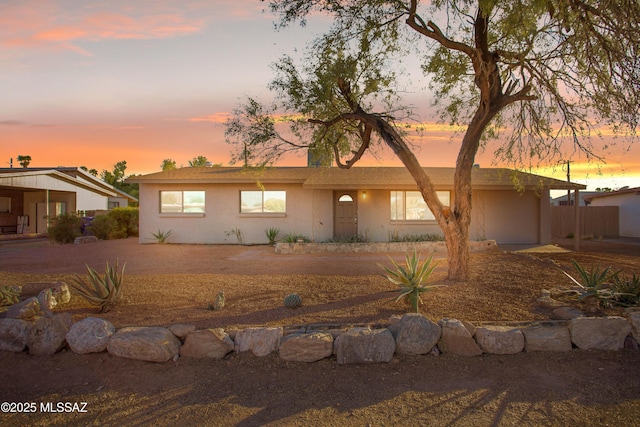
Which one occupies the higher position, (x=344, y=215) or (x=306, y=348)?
(x=344, y=215)

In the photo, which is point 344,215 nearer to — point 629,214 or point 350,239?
point 350,239

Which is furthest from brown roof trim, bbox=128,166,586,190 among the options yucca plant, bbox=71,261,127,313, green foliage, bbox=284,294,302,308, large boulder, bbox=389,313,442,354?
large boulder, bbox=389,313,442,354

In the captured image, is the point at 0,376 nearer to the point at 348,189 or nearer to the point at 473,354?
the point at 473,354

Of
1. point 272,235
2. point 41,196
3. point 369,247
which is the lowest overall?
point 369,247

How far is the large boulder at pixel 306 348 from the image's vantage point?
4.76 metres

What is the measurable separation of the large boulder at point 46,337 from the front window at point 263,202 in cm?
1215

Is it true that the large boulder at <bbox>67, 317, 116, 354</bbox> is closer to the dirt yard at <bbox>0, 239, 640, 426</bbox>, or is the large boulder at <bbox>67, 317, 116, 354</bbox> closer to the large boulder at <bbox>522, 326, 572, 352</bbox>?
the dirt yard at <bbox>0, 239, 640, 426</bbox>

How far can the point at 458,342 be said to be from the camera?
16.1 feet

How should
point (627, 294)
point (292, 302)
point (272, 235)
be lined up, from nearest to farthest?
point (627, 294) < point (292, 302) < point (272, 235)

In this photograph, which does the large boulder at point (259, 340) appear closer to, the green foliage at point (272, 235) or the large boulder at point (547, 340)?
the large boulder at point (547, 340)

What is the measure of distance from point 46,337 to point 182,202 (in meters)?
12.8

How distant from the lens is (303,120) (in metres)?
10.0

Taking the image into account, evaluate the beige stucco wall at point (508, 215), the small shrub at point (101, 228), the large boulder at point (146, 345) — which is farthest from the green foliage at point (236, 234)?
the large boulder at point (146, 345)

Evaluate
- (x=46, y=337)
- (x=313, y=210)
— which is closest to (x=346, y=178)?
(x=313, y=210)
